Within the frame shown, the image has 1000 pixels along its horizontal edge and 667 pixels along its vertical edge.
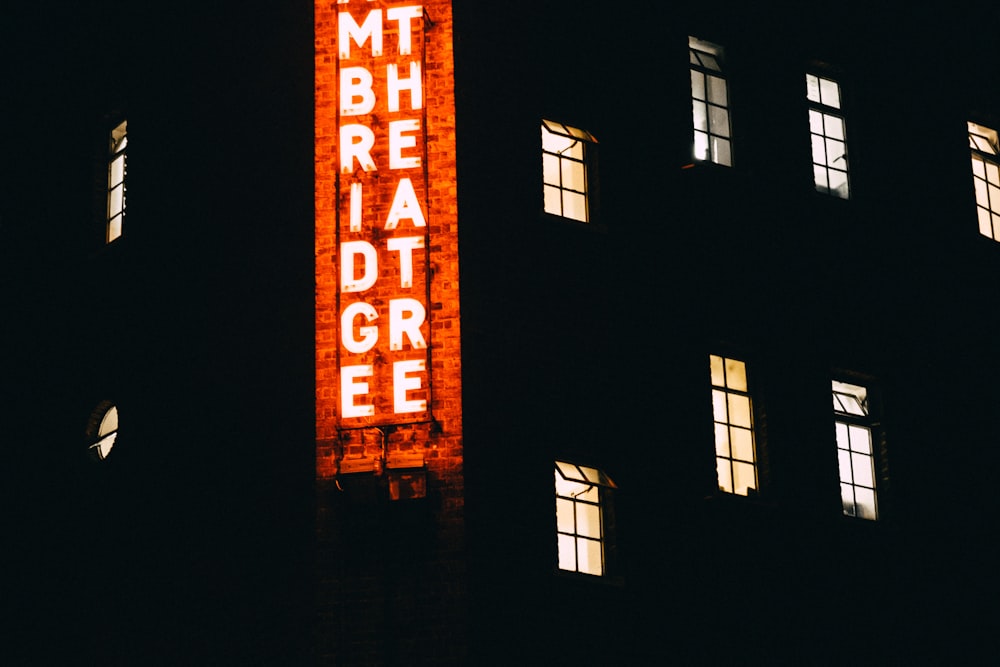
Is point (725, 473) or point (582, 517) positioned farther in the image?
point (725, 473)

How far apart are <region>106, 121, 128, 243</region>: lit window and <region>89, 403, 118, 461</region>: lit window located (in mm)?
2143

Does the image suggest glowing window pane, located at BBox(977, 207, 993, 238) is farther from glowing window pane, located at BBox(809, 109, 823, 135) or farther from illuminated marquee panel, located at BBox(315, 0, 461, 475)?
illuminated marquee panel, located at BBox(315, 0, 461, 475)

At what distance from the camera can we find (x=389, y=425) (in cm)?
1881

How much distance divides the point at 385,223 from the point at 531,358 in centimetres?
213

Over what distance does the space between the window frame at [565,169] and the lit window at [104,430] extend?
5.61 m

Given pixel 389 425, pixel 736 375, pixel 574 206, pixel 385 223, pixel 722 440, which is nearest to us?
pixel 389 425

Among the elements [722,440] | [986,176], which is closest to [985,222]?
[986,176]

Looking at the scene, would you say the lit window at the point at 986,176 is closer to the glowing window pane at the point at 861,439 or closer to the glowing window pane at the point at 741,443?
the glowing window pane at the point at 861,439

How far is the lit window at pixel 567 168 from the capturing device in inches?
820

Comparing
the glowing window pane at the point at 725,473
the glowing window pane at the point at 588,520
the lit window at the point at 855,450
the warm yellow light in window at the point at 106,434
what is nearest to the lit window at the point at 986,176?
the lit window at the point at 855,450

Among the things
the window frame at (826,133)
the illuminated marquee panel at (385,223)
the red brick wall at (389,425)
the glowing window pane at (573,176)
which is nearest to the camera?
the red brick wall at (389,425)

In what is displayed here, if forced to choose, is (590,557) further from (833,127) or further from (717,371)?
(833,127)

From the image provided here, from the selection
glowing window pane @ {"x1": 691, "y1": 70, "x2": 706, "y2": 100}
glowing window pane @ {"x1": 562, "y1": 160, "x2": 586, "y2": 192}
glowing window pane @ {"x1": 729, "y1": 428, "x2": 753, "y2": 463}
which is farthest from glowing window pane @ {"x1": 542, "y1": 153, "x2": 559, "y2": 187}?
glowing window pane @ {"x1": 729, "y1": 428, "x2": 753, "y2": 463}

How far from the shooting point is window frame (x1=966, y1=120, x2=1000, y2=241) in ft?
83.9
